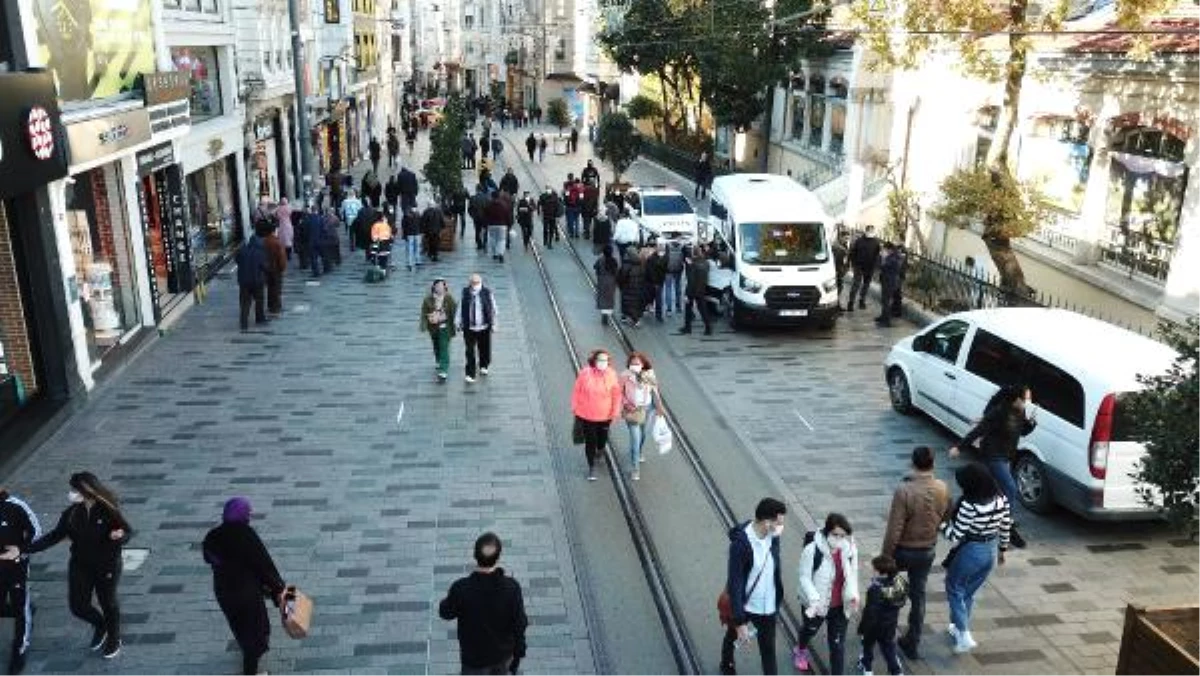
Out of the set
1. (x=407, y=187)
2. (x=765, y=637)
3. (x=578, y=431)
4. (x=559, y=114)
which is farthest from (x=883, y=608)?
(x=559, y=114)

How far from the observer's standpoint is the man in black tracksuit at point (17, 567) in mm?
6969

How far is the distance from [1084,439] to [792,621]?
3.61m

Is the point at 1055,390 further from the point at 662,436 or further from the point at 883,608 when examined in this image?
the point at 883,608

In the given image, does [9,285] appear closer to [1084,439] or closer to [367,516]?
[367,516]

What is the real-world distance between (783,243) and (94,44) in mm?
11580

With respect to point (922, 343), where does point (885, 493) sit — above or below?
below

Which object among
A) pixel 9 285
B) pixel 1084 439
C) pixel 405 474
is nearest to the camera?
pixel 1084 439

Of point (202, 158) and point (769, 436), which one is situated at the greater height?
point (202, 158)

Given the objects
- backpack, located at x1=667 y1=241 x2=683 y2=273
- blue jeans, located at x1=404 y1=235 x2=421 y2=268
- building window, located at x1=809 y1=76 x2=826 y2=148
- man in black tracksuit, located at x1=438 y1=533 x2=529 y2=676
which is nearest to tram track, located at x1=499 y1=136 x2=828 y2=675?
man in black tracksuit, located at x1=438 y1=533 x2=529 y2=676

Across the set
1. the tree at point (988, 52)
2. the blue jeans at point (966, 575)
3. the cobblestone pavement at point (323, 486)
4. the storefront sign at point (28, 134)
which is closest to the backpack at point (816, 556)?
the blue jeans at point (966, 575)

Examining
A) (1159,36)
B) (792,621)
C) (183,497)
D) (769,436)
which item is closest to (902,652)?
(792,621)

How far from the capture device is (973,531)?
7.23m

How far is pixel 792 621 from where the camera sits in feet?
26.7

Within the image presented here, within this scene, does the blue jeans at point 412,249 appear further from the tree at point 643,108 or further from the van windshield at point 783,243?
the tree at point 643,108
